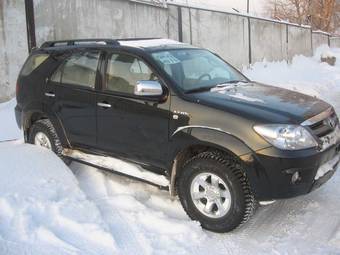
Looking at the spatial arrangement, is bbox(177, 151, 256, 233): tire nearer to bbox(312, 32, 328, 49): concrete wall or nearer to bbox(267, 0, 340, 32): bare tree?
bbox(312, 32, 328, 49): concrete wall

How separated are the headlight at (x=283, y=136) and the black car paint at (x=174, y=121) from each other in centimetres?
5

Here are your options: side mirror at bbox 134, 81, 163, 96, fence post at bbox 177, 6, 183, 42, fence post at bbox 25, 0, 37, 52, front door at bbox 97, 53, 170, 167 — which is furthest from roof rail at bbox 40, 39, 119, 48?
fence post at bbox 177, 6, 183, 42

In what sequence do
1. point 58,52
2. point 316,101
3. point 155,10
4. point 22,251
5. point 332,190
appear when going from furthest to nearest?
point 155,10
point 58,52
point 332,190
point 316,101
point 22,251

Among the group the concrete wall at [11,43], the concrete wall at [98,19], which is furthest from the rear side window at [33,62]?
the concrete wall at [98,19]

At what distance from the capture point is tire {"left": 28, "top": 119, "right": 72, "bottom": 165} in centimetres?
644

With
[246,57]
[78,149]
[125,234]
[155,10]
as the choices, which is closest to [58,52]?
[78,149]

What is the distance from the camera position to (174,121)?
16.6ft

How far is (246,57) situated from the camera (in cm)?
2038

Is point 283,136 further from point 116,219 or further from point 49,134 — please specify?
point 49,134

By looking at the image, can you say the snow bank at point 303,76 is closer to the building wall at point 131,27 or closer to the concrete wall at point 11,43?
the building wall at point 131,27

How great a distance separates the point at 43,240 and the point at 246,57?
16.9 meters

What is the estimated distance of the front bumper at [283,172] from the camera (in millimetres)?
4523

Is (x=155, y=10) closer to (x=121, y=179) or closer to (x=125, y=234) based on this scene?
(x=121, y=179)

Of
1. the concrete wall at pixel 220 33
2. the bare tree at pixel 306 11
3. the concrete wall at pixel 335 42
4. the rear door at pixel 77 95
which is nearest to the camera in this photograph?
the rear door at pixel 77 95
